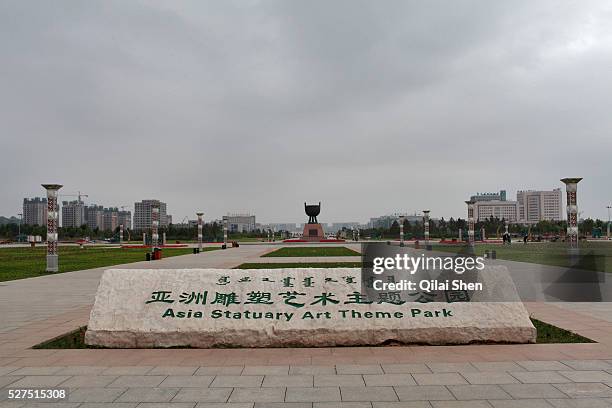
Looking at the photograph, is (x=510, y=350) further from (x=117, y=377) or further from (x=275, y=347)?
(x=117, y=377)

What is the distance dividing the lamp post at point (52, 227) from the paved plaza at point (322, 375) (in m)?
11.2

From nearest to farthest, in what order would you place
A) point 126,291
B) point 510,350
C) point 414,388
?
1. point 414,388
2. point 510,350
3. point 126,291

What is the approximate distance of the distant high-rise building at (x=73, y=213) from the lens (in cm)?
14625

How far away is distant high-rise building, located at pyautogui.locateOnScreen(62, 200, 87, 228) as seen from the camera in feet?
480

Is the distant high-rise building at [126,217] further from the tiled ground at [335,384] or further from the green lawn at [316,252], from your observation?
the tiled ground at [335,384]

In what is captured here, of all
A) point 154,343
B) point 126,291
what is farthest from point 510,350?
point 126,291

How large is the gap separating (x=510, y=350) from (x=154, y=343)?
172 inches

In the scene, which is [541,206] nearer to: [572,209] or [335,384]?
[572,209]

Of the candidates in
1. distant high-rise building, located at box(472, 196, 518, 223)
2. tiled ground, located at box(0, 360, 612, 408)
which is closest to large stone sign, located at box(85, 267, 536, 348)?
tiled ground, located at box(0, 360, 612, 408)

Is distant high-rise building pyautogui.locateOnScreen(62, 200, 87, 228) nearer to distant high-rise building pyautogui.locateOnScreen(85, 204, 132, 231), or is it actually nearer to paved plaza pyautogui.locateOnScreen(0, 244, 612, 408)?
distant high-rise building pyautogui.locateOnScreen(85, 204, 132, 231)

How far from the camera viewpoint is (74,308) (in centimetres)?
902

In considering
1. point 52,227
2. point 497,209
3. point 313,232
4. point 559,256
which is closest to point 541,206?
point 497,209

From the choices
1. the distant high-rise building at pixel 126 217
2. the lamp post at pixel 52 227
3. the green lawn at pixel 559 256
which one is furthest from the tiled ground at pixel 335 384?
the distant high-rise building at pixel 126 217

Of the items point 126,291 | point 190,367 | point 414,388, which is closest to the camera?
point 414,388
